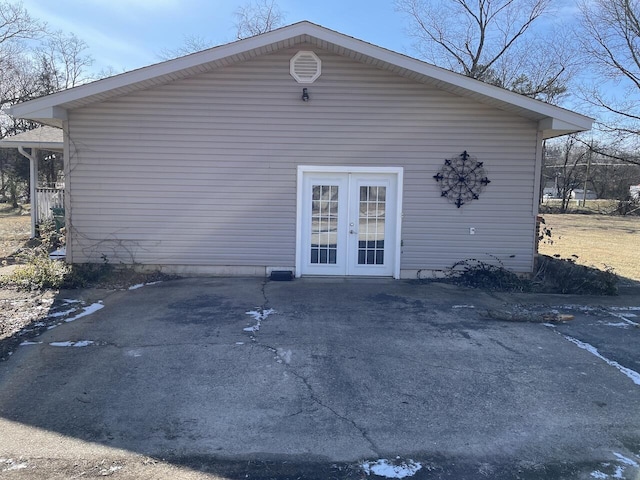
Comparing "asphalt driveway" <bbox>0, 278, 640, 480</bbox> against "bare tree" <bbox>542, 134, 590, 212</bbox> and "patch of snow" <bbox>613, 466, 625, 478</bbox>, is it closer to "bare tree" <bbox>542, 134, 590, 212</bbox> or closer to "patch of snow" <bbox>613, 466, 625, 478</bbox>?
"patch of snow" <bbox>613, 466, 625, 478</bbox>

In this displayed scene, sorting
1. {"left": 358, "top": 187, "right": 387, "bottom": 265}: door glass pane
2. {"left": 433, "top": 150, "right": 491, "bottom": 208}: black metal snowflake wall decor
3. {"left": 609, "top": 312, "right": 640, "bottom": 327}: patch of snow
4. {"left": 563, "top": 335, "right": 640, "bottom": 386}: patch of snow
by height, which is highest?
{"left": 433, "top": 150, "right": 491, "bottom": 208}: black metal snowflake wall decor

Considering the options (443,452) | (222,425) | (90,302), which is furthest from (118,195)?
(443,452)

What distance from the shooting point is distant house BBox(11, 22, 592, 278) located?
9031 millimetres

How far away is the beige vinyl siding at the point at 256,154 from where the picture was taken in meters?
9.05

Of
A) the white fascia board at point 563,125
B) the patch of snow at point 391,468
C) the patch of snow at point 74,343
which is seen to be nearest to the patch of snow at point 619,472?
the patch of snow at point 391,468

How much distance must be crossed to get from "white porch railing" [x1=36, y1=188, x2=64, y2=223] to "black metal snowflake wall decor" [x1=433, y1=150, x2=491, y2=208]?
11.3 m

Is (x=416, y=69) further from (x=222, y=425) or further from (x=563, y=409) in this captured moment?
(x=222, y=425)

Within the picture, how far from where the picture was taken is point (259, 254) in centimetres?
939

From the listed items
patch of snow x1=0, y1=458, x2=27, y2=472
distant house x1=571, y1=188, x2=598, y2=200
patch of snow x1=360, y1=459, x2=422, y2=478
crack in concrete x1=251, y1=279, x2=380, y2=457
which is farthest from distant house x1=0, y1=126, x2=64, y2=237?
distant house x1=571, y1=188, x2=598, y2=200

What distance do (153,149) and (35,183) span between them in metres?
6.79

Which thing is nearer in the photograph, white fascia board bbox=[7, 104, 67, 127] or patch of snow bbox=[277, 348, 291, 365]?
patch of snow bbox=[277, 348, 291, 365]

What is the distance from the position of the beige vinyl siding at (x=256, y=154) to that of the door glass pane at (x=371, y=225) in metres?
0.48

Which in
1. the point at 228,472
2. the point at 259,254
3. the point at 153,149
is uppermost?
the point at 153,149

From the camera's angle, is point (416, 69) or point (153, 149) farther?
point (153, 149)
